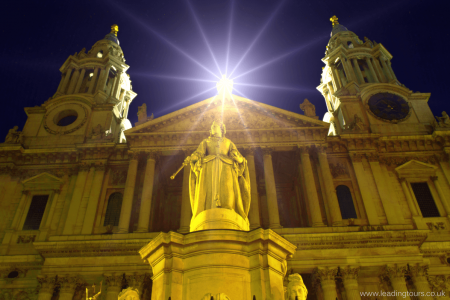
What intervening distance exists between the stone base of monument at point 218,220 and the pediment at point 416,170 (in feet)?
66.5

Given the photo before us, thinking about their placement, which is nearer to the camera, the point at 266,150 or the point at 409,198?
the point at 409,198

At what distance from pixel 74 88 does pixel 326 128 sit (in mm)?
22837

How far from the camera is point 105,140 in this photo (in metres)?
27.4

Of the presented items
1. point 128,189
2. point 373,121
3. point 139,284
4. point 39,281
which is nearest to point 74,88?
point 128,189

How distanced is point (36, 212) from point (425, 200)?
84.8ft

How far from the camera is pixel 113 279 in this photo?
19.3m

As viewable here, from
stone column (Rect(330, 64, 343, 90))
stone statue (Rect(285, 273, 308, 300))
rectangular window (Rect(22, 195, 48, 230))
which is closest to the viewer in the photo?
stone statue (Rect(285, 273, 308, 300))

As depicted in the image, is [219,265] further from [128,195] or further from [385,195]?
[385,195]

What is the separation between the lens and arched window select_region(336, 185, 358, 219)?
78.5 ft

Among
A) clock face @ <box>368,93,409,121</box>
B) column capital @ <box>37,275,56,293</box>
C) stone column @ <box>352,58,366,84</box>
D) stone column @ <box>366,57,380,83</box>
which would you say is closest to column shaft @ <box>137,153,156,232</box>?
column capital @ <box>37,275,56,293</box>

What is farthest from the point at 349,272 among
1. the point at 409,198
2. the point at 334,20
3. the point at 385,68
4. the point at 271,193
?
the point at 334,20

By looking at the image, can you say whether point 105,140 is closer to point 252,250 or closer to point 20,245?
point 20,245

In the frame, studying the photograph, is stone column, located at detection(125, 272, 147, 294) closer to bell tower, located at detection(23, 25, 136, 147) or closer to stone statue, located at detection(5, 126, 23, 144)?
bell tower, located at detection(23, 25, 136, 147)

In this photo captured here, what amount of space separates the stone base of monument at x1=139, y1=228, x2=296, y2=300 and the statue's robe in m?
1.38
